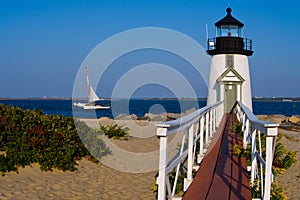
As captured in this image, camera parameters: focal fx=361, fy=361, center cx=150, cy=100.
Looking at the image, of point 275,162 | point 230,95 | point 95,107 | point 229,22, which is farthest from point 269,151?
point 95,107

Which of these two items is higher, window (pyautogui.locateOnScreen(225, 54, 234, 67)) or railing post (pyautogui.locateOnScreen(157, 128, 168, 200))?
window (pyautogui.locateOnScreen(225, 54, 234, 67))

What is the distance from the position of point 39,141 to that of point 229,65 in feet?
43.5

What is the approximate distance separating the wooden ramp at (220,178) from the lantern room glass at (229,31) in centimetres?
1367

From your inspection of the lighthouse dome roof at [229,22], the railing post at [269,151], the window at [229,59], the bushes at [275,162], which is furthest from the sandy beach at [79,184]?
the lighthouse dome roof at [229,22]

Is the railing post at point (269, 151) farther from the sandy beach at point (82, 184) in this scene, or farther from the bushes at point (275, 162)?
the sandy beach at point (82, 184)

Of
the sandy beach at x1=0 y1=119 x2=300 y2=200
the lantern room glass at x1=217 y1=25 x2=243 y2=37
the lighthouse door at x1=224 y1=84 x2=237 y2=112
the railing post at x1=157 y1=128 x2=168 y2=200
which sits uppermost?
the lantern room glass at x1=217 y1=25 x2=243 y2=37

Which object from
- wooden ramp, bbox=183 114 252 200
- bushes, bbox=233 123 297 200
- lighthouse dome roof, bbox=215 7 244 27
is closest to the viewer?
wooden ramp, bbox=183 114 252 200

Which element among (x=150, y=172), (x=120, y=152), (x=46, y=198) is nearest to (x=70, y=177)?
(x=46, y=198)

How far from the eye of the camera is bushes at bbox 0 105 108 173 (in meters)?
8.88

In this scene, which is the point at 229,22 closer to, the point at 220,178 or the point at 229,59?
the point at 229,59

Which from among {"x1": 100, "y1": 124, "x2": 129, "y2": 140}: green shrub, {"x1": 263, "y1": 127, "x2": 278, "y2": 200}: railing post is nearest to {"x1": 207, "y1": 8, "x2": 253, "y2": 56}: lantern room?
{"x1": 100, "y1": 124, "x2": 129, "y2": 140}: green shrub

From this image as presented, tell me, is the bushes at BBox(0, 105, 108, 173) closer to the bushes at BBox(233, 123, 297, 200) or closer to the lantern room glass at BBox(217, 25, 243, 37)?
the bushes at BBox(233, 123, 297, 200)

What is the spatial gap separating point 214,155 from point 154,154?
5.29 meters

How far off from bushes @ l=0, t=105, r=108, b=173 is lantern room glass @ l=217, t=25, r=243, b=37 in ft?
40.9
